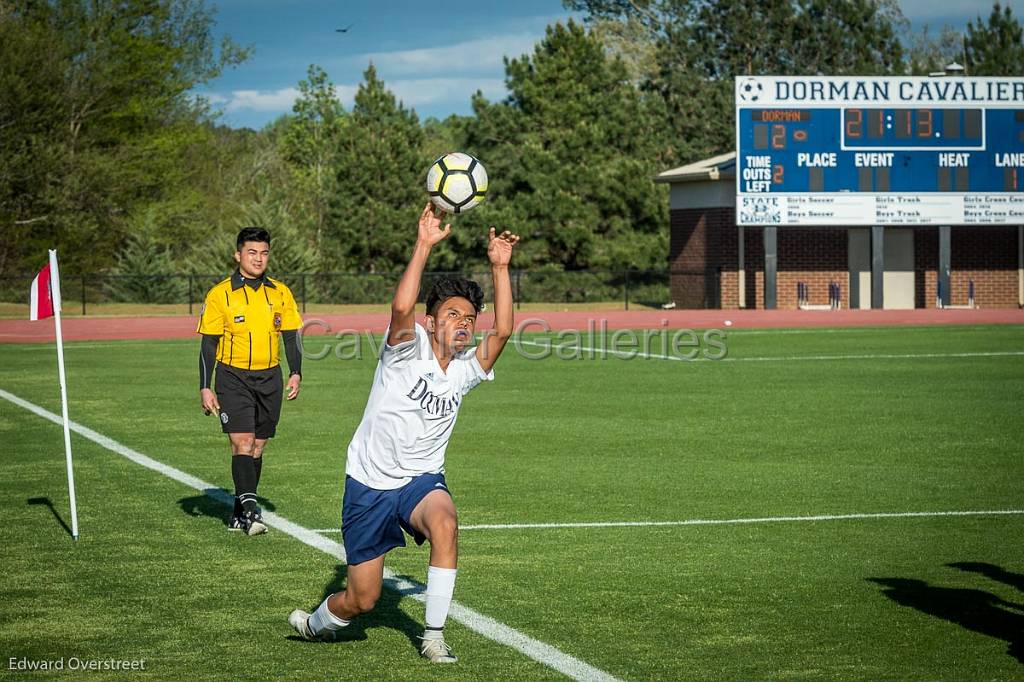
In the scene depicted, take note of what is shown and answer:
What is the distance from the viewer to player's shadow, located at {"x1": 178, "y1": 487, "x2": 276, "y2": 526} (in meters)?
10.2

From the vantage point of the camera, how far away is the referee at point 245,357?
31.4 feet

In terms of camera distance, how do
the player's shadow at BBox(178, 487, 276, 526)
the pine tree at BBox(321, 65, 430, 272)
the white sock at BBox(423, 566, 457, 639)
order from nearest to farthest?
the white sock at BBox(423, 566, 457, 639) < the player's shadow at BBox(178, 487, 276, 526) < the pine tree at BBox(321, 65, 430, 272)

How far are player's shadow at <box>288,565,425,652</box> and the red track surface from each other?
89.1ft

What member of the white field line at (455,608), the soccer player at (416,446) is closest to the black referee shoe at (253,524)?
the white field line at (455,608)

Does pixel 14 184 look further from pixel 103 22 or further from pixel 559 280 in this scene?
pixel 559 280

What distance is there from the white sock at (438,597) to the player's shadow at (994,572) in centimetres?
354

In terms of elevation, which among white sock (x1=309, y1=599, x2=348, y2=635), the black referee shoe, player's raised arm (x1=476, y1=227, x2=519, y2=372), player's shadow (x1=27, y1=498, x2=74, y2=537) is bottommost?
player's shadow (x1=27, y1=498, x2=74, y2=537)

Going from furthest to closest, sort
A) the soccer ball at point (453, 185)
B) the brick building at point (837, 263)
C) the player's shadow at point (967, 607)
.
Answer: the brick building at point (837, 263) < the soccer ball at point (453, 185) < the player's shadow at point (967, 607)

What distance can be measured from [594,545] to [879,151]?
36.0 metres

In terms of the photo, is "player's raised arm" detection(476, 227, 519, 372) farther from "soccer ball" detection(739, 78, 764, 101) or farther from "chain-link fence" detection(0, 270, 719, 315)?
"chain-link fence" detection(0, 270, 719, 315)

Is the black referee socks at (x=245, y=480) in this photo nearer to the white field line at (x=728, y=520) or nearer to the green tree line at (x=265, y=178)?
the white field line at (x=728, y=520)

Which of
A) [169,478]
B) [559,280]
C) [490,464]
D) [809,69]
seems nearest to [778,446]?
[490,464]

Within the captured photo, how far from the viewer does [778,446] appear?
1409cm

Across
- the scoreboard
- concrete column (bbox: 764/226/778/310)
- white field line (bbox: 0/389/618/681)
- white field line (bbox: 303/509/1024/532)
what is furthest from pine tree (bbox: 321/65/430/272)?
white field line (bbox: 303/509/1024/532)
